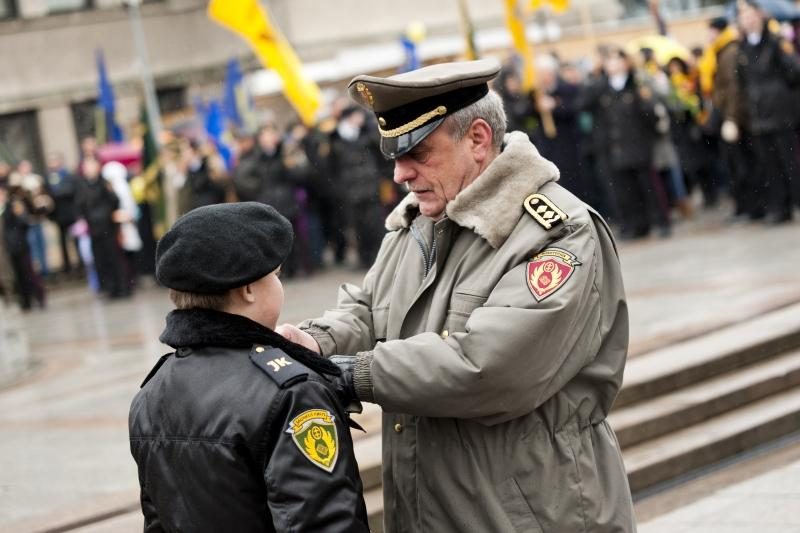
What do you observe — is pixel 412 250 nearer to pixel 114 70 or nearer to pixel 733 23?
pixel 733 23

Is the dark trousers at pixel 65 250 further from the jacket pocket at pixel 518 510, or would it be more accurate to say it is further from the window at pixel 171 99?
the jacket pocket at pixel 518 510

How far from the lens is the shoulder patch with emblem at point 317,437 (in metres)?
2.72

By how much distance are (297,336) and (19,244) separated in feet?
55.0

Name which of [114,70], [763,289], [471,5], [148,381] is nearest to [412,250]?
[148,381]

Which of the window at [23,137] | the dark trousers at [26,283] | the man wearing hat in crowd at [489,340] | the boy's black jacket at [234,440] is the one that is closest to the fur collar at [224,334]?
the boy's black jacket at [234,440]

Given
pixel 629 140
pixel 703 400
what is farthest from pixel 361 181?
pixel 703 400

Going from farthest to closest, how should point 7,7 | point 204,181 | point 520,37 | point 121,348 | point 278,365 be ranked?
1. point 7,7
2. point 204,181
3. point 520,37
4. point 121,348
5. point 278,365

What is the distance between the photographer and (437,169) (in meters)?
3.31

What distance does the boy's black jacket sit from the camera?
8.93ft

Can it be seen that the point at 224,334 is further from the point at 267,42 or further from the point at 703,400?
the point at 267,42

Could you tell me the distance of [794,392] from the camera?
7.39m

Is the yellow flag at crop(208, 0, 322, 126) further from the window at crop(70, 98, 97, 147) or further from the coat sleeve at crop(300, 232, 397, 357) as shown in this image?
the coat sleeve at crop(300, 232, 397, 357)

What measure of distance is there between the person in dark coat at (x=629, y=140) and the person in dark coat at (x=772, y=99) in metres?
1.53

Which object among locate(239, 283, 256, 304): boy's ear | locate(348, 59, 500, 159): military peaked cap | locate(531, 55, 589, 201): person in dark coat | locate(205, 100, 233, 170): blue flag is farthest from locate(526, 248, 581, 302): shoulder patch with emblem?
locate(205, 100, 233, 170): blue flag
